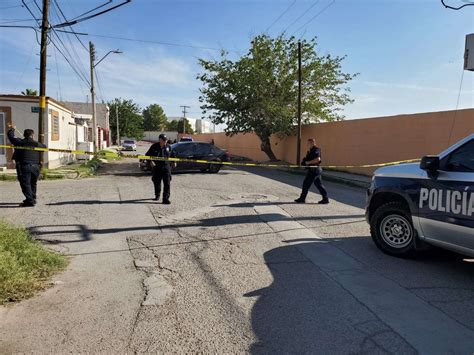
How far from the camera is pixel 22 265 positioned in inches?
194

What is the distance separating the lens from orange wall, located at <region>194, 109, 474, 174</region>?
46.2 feet

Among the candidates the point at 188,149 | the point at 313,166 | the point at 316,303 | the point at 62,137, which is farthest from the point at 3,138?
the point at 316,303

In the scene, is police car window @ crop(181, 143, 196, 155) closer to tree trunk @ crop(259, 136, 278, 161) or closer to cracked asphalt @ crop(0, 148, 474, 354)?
tree trunk @ crop(259, 136, 278, 161)

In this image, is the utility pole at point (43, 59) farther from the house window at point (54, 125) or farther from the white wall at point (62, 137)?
the house window at point (54, 125)

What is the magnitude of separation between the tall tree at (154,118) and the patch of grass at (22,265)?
370 ft

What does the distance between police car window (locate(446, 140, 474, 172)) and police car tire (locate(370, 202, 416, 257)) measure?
36.9 inches

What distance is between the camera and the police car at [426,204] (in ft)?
16.3

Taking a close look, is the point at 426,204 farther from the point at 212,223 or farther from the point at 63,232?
the point at 63,232

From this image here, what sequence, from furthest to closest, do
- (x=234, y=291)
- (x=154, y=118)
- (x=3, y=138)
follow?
(x=154, y=118)
(x=3, y=138)
(x=234, y=291)

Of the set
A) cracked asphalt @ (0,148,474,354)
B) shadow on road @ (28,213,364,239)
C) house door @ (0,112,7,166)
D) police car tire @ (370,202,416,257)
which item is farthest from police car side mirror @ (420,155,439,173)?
house door @ (0,112,7,166)

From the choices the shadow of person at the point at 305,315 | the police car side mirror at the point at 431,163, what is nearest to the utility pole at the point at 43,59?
the shadow of person at the point at 305,315

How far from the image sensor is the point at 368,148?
18.8 metres

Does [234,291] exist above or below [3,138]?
below

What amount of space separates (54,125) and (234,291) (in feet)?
58.0
